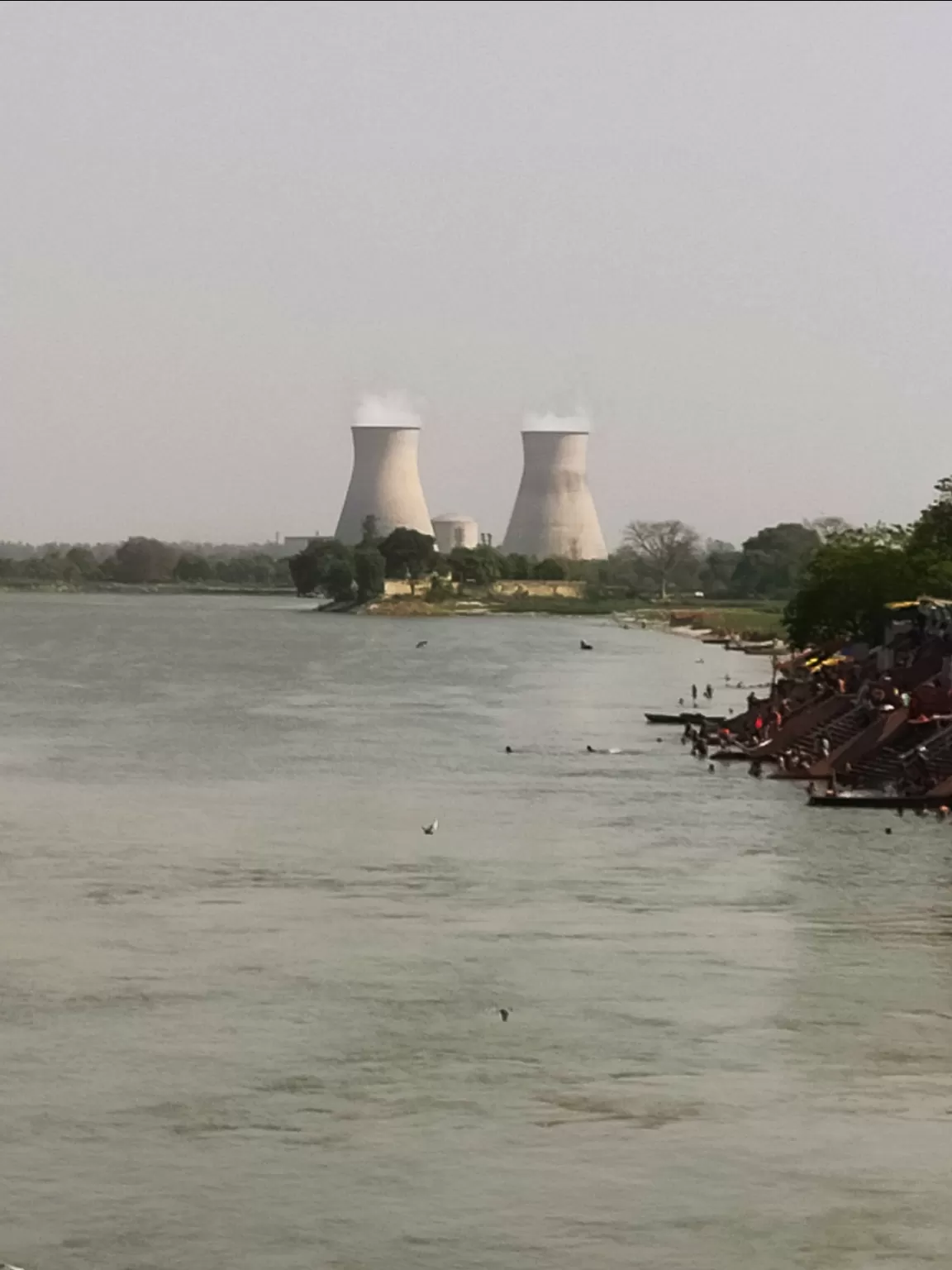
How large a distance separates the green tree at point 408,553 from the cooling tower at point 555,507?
6.46m

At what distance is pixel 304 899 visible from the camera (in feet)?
68.3

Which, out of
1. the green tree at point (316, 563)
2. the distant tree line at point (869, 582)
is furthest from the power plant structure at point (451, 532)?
the distant tree line at point (869, 582)

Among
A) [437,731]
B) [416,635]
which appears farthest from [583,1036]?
[416,635]

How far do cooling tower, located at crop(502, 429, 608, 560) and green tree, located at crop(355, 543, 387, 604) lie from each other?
30.3 feet

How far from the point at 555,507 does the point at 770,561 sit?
11358 millimetres

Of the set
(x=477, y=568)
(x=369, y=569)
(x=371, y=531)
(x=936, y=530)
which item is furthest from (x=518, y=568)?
(x=936, y=530)

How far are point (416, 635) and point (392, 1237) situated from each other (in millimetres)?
86358

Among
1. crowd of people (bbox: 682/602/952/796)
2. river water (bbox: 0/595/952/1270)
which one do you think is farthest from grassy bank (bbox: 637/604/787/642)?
river water (bbox: 0/595/952/1270)

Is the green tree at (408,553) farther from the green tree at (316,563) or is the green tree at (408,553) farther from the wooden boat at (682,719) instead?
the wooden boat at (682,719)

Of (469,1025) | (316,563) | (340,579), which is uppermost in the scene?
(316,563)

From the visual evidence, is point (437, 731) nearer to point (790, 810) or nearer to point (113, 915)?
point (790, 810)

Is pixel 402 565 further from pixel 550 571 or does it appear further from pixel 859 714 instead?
pixel 859 714

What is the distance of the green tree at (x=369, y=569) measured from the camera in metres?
118

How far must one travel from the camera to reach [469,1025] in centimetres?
1553
